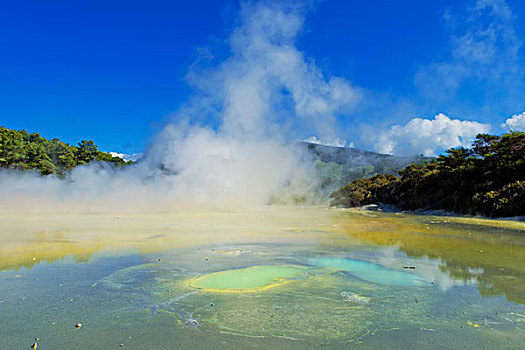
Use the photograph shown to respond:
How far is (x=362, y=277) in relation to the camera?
237 inches

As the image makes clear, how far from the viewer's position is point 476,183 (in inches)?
1130

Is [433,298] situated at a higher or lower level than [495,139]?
lower

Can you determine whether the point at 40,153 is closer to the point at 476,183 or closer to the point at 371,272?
the point at 371,272

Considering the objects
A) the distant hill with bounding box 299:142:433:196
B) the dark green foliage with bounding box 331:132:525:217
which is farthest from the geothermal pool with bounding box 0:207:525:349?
the distant hill with bounding box 299:142:433:196

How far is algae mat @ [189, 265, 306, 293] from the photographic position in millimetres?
5309

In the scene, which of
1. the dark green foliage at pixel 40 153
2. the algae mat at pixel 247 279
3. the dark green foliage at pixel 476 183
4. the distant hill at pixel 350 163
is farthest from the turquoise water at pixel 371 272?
the distant hill at pixel 350 163

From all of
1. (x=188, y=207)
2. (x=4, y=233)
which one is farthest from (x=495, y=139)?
(x=4, y=233)

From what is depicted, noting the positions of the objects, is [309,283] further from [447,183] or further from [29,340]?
[447,183]

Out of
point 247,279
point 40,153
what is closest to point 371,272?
point 247,279

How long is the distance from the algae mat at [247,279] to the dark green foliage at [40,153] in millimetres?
49553

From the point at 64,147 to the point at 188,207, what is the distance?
41095mm

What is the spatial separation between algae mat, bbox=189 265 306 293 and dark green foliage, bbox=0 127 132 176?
163 feet

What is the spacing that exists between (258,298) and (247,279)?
110cm

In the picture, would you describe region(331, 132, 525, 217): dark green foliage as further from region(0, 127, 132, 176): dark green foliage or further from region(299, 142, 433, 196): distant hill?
region(0, 127, 132, 176): dark green foliage
